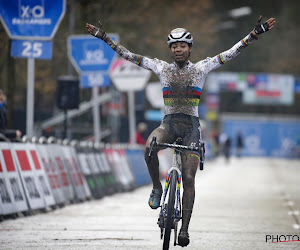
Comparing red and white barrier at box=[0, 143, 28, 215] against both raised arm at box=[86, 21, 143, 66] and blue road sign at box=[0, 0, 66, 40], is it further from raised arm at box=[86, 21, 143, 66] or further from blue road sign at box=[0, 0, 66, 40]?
raised arm at box=[86, 21, 143, 66]

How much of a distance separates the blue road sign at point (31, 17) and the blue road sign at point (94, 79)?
639cm

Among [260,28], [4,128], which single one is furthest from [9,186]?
[260,28]

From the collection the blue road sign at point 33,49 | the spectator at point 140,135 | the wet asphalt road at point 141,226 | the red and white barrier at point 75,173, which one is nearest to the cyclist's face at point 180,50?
the wet asphalt road at point 141,226

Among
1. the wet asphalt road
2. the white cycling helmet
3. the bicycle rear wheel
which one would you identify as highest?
the white cycling helmet

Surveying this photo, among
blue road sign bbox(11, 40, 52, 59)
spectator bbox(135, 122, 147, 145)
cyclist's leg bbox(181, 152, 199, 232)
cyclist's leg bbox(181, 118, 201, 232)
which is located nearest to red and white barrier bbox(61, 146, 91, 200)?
blue road sign bbox(11, 40, 52, 59)

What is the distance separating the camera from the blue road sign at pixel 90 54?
72.9 ft

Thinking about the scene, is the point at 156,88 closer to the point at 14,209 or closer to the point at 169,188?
the point at 14,209

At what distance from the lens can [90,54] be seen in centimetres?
2236

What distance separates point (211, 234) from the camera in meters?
11.6

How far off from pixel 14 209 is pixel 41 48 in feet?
12.7

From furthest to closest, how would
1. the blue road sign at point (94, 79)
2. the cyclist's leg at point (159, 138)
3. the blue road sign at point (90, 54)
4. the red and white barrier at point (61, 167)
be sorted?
the blue road sign at point (94, 79) < the blue road sign at point (90, 54) < the red and white barrier at point (61, 167) < the cyclist's leg at point (159, 138)

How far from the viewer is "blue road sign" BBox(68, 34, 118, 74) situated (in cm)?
2223

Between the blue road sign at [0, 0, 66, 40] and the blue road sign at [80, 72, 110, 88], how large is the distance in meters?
6.39

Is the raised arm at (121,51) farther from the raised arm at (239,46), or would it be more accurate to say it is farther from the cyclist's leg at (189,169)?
the cyclist's leg at (189,169)
